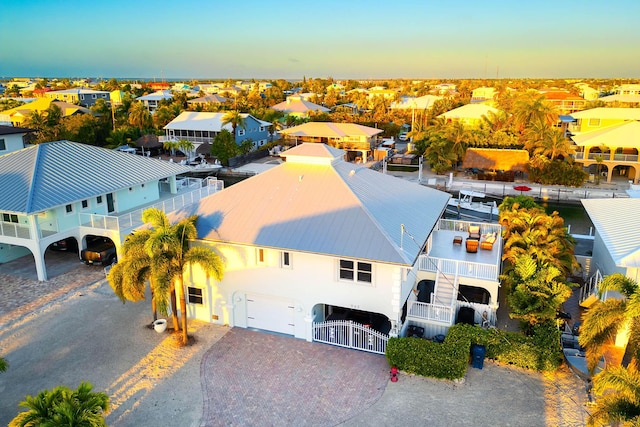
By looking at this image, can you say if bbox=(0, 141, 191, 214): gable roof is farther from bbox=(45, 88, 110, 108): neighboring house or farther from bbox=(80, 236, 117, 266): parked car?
bbox=(45, 88, 110, 108): neighboring house

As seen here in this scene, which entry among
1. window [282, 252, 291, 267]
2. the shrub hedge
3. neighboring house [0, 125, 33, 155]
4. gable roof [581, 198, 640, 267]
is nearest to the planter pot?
window [282, 252, 291, 267]

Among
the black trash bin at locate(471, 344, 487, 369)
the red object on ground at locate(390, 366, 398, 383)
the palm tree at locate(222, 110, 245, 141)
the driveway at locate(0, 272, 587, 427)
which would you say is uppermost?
the palm tree at locate(222, 110, 245, 141)

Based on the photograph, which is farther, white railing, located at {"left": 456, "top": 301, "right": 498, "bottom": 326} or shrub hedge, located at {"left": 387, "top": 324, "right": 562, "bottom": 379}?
white railing, located at {"left": 456, "top": 301, "right": 498, "bottom": 326}

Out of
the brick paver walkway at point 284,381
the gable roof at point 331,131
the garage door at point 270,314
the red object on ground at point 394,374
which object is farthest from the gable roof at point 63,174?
the gable roof at point 331,131

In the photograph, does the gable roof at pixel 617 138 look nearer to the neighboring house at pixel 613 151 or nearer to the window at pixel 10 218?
the neighboring house at pixel 613 151

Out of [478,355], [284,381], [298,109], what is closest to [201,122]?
[298,109]
